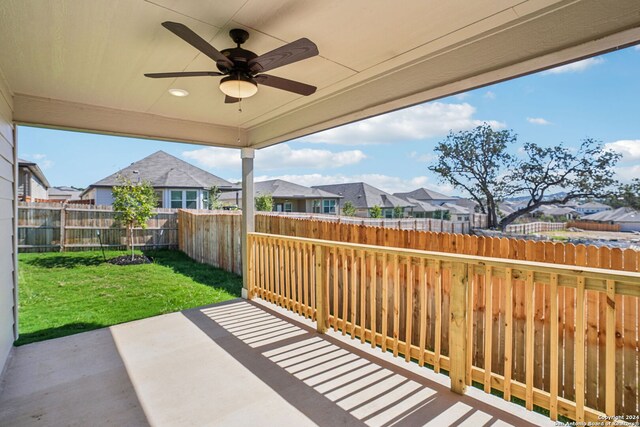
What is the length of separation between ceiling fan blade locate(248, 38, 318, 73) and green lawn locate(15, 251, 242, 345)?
364 cm

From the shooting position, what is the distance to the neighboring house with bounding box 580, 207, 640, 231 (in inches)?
126

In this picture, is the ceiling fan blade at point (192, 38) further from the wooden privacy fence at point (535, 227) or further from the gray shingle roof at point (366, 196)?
the gray shingle roof at point (366, 196)

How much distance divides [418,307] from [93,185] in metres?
16.5

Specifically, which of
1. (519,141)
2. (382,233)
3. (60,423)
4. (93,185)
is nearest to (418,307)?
(382,233)

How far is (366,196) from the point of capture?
80.9 feet

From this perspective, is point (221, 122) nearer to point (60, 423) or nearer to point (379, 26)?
point (379, 26)

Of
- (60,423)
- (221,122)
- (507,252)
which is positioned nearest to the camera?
(60,423)

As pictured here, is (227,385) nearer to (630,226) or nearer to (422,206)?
(630,226)

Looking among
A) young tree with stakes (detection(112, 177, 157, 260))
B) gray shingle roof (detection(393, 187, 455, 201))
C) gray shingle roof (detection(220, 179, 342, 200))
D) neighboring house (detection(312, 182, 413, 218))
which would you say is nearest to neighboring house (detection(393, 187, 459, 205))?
gray shingle roof (detection(393, 187, 455, 201))

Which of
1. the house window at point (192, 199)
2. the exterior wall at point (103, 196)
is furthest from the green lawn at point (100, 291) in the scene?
the house window at point (192, 199)

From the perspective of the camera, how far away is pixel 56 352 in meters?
3.14

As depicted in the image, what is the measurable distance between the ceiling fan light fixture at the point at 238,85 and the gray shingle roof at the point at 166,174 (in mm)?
13895

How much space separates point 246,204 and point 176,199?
37.9 feet

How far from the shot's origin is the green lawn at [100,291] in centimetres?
404
